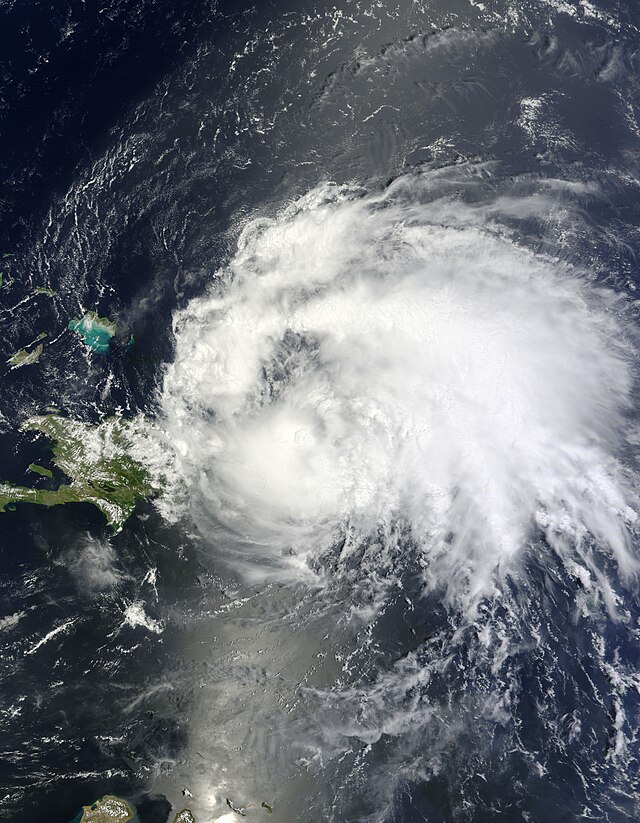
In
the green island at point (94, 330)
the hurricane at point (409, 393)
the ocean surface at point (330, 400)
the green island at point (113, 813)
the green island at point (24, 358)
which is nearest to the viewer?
the green island at point (113, 813)

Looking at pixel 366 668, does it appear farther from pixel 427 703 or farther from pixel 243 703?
pixel 243 703

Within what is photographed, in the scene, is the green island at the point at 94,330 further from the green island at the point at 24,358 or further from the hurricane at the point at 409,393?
the hurricane at the point at 409,393

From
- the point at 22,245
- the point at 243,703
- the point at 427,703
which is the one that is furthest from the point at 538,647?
the point at 22,245

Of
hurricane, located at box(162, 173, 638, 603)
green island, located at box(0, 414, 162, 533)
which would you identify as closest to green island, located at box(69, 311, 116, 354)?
hurricane, located at box(162, 173, 638, 603)

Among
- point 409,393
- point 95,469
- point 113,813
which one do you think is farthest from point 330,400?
point 113,813

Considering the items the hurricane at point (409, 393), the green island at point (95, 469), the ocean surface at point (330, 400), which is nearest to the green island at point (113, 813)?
the ocean surface at point (330, 400)
